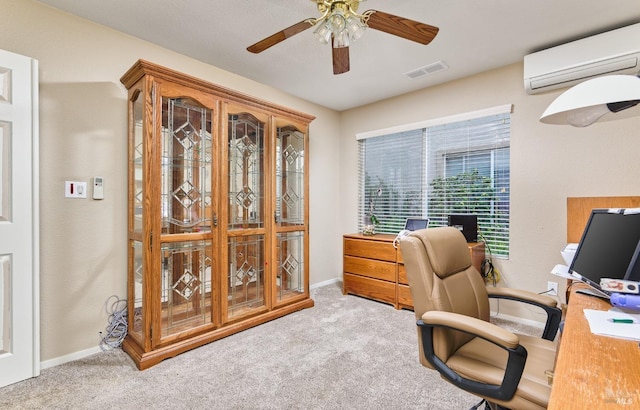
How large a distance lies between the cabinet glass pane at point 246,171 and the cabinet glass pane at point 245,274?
0.55ft

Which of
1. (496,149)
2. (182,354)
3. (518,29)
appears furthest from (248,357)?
(518,29)

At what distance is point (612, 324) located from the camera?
42.2 inches

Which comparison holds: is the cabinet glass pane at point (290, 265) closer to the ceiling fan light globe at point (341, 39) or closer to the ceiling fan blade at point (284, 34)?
the ceiling fan blade at point (284, 34)

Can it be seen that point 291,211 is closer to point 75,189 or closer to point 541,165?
point 75,189

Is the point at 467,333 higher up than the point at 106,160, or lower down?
lower down

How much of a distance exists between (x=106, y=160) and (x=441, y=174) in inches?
129

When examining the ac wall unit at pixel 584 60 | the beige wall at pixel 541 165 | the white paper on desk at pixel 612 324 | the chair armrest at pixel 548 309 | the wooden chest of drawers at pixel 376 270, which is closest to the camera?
the white paper on desk at pixel 612 324

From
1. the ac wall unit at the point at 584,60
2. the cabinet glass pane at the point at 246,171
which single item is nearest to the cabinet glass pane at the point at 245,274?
the cabinet glass pane at the point at 246,171

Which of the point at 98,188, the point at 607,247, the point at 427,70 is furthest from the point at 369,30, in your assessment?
the point at 98,188

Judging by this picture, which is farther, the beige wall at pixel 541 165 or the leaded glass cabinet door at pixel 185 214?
the beige wall at pixel 541 165

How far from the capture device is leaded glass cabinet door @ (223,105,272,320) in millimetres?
2711

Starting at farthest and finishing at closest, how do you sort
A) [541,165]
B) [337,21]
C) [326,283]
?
[326,283], [541,165], [337,21]

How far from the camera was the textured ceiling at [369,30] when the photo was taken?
6.86 ft

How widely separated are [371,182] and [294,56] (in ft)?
6.56
